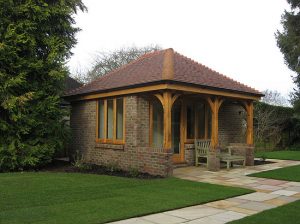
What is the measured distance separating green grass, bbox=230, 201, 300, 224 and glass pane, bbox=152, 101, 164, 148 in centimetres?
582

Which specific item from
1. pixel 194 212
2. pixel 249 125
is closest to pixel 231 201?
pixel 194 212

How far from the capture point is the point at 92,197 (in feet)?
21.6

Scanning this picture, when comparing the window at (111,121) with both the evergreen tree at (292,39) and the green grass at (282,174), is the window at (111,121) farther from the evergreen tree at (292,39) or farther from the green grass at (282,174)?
the evergreen tree at (292,39)

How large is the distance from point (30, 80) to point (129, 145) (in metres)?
4.23

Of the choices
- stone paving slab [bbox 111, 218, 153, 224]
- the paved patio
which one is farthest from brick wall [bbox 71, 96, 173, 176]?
stone paving slab [bbox 111, 218, 153, 224]

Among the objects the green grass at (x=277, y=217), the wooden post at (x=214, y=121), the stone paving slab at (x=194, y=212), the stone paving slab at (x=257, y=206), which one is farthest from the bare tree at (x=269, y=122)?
the stone paving slab at (x=194, y=212)

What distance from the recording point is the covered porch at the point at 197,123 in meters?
10.9

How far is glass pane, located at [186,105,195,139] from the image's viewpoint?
12211mm

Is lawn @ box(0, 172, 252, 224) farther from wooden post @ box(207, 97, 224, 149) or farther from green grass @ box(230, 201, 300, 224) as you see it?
wooden post @ box(207, 97, 224, 149)

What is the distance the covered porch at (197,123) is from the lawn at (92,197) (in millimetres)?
2620

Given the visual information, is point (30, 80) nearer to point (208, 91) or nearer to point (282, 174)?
point (208, 91)

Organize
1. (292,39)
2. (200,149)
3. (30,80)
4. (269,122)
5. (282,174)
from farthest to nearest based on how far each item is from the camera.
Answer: (269,122) < (292,39) < (200,149) < (30,80) < (282,174)

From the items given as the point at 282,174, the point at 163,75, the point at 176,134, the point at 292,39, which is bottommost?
the point at 282,174

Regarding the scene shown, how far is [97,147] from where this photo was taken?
482 inches
